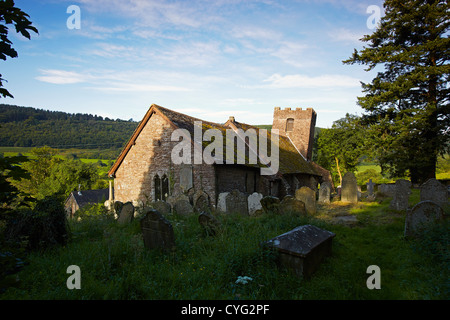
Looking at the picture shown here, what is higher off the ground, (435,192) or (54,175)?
(435,192)

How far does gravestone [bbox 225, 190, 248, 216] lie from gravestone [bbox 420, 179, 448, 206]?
7714mm

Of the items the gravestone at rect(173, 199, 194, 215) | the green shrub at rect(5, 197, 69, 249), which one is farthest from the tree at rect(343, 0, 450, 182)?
the green shrub at rect(5, 197, 69, 249)

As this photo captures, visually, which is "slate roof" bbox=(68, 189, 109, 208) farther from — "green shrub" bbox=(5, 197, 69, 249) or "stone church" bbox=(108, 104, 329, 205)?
"green shrub" bbox=(5, 197, 69, 249)

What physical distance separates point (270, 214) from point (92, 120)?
110 metres

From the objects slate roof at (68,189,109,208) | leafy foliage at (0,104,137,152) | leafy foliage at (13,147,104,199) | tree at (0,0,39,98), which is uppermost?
leafy foliage at (0,104,137,152)

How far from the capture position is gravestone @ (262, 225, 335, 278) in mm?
5395

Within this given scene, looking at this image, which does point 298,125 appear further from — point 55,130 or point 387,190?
point 55,130

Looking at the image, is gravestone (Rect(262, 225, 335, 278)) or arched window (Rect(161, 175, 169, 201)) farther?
arched window (Rect(161, 175, 169, 201))

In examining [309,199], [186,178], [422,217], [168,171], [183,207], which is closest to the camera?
[422,217]

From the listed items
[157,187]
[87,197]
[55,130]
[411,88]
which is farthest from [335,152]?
[55,130]

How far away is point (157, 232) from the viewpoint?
6.80 m

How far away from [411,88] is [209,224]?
21.0m

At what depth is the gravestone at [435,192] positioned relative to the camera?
11109mm

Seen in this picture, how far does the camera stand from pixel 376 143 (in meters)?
21.0
